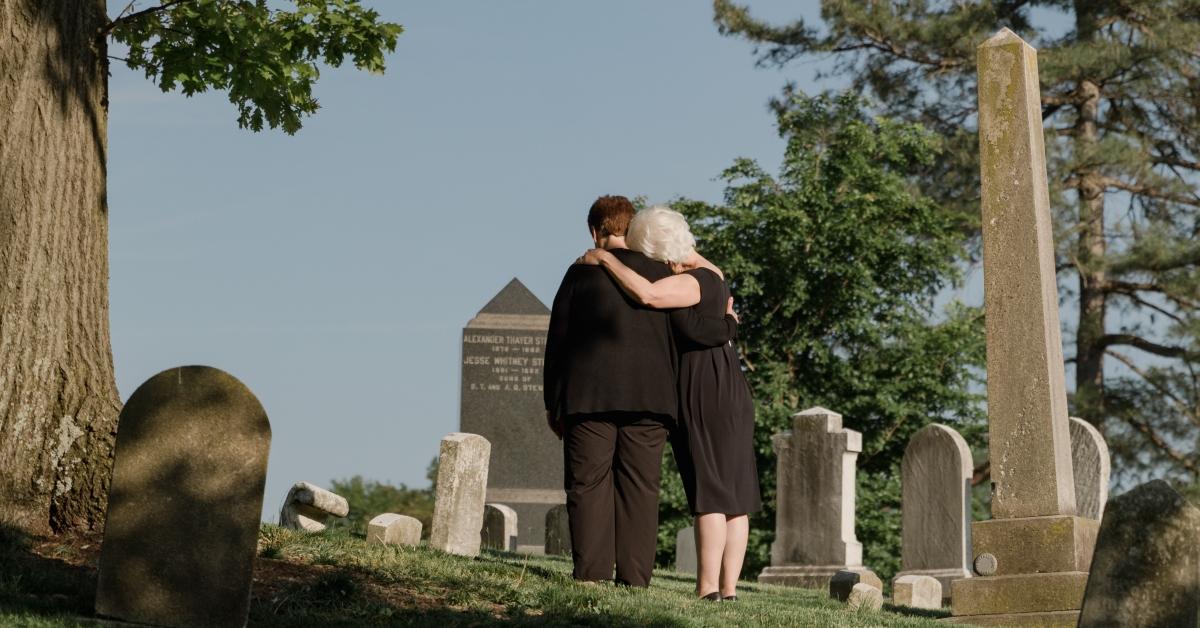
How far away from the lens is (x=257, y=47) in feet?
33.7

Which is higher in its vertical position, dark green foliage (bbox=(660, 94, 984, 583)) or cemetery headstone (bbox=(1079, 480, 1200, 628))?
dark green foliage (bbox=(660, 94, 984, 583))

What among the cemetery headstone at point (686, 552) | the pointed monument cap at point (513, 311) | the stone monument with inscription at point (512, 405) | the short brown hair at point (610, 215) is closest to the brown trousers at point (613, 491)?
the short brown hair at point (610, 215)

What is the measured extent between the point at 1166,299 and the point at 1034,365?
17.1m

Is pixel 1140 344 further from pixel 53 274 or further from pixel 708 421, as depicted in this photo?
pixel 53 274

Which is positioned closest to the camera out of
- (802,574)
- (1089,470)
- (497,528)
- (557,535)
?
(1089,470)

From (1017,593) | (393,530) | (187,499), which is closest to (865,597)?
(1017,593)

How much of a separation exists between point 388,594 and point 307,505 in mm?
4519

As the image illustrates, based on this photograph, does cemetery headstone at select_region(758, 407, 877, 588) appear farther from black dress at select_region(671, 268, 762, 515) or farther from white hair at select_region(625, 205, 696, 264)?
white hair at select_region(625, 205, 696, 264)

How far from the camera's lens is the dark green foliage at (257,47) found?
10.1m

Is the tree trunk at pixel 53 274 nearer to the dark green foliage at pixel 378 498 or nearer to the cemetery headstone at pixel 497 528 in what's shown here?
the cemetery headstone at pixel 497 528

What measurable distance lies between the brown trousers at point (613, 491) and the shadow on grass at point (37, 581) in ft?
7.58

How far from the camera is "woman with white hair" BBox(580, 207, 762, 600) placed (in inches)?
295

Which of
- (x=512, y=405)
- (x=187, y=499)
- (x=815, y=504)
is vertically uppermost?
(x=512, y=405)

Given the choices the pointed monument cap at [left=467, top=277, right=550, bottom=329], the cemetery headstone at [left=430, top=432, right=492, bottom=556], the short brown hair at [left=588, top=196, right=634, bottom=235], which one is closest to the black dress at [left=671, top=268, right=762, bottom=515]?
the short brown hair at [left=588, top=196, right=634, bottom=235]
